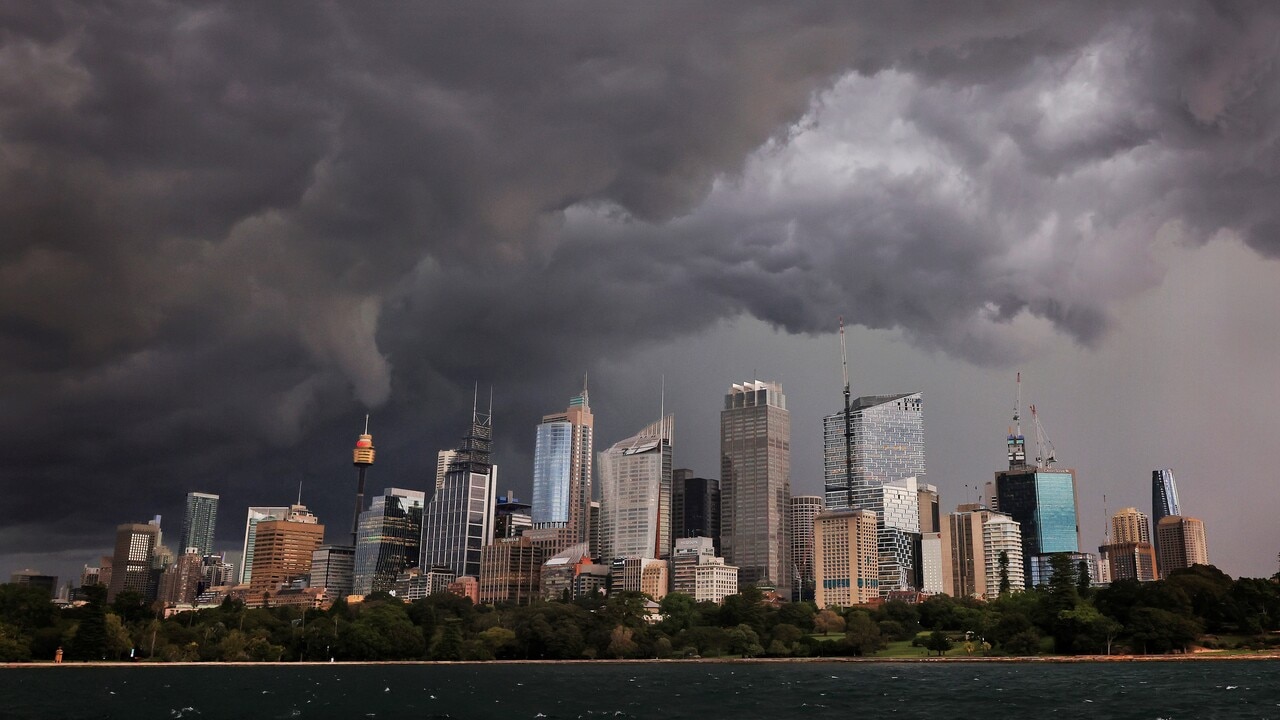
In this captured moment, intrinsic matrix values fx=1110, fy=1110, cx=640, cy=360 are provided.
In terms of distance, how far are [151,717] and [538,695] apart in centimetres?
4824

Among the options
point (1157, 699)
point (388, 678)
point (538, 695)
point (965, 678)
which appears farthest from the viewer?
point (388, 678)

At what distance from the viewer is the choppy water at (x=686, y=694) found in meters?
114

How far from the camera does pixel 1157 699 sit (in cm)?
11912

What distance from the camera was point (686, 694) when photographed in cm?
14325

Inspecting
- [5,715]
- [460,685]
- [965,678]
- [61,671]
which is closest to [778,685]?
[965,678]

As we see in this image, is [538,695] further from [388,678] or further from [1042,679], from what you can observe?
[1042,679]

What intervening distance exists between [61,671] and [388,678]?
61.6 metres

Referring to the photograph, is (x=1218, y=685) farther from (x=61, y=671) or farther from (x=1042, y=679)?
(x=61, y=671)

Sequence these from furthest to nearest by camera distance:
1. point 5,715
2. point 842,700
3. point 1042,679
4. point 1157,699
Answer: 1. point 1042,679
2. point 842,700
3. point 1157,699
4. point 5,715

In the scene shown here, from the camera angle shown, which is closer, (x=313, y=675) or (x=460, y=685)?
(x=460, y=685)

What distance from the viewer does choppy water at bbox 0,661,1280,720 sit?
114m

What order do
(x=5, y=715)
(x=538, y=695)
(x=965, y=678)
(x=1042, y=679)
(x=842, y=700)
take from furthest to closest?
1. (x=965, y=678)
2. (x=1042, y=679)
3. (x=538, y=695)
4. (x=842, y=700)
5. (x=5, y=715)

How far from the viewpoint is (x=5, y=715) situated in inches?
4380

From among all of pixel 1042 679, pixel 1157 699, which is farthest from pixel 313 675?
pixel 1157 699
